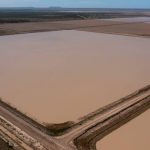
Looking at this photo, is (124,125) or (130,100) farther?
(130,100)

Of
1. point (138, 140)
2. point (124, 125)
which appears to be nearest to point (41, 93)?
point (124, 125)

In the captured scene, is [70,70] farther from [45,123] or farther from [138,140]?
[138,140]

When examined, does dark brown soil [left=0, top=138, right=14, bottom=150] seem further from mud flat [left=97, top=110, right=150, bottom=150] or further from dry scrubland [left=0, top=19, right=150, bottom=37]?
dry scrubland [left=0, top=19, right=150, bottom=37]

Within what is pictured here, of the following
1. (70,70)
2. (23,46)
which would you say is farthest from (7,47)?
(70,70)

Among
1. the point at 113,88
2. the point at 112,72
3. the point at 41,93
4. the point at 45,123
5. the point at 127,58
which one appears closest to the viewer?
the point at 45,123

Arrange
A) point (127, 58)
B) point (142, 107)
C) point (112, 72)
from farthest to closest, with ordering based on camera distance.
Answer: point (127, 58) → point (112, 72) → point (142, 107)

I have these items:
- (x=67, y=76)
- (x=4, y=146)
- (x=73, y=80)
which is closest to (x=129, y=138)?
(x=4, y=146)

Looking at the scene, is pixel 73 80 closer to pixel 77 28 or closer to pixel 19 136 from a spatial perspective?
pixel 19 136
